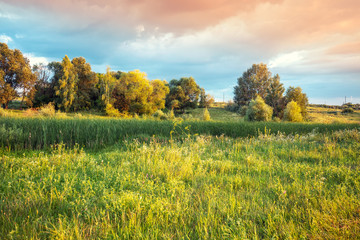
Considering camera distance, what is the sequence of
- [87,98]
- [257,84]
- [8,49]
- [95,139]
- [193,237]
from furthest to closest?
1. [257,84]
2. [87,98]
3. [8,49]
4. [95,139]
5. [193,237]

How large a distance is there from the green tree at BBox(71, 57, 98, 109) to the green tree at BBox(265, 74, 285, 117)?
120ft

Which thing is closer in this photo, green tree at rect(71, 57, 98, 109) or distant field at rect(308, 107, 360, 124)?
distant field at rect(308, 107, 360, 124)

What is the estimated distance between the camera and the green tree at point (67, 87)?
32594 mm

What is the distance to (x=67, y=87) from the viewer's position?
1320 inches

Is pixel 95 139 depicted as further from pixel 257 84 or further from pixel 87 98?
A: pixel 257 84

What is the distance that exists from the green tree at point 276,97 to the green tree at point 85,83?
120 ft

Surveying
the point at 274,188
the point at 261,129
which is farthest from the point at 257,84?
the point at 274,188

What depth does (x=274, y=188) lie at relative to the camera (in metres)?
3.55

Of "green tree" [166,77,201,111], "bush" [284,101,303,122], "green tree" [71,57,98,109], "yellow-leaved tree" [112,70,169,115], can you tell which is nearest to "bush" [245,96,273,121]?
"bush" [284,101,303,122]

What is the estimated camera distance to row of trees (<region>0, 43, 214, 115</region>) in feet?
102

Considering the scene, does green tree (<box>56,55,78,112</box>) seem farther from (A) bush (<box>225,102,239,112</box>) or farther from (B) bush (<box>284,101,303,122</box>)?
(B) bush (<box>284,101,303,122</box>)

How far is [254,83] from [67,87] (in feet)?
131

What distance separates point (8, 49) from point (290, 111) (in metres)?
45.0

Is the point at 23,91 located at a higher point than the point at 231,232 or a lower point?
higher
